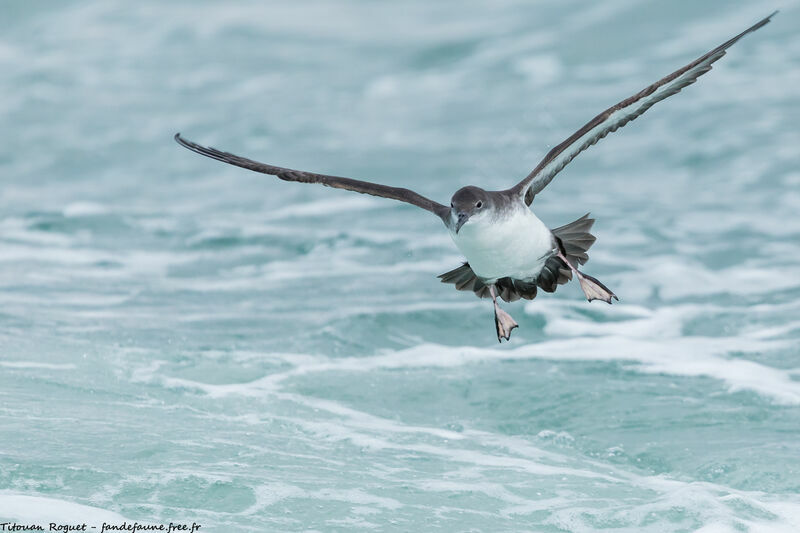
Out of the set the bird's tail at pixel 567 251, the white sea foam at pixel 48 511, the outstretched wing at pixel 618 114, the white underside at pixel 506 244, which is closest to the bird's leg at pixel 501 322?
the white underside at pixel 506 244

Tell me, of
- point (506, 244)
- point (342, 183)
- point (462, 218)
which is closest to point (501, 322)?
point (506, 244)

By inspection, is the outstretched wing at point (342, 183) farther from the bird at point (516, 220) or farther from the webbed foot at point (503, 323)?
the webbed foot at point (503, 323)

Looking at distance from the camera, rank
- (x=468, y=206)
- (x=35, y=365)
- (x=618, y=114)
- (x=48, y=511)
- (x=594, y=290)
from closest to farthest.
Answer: (x=48, y=511)
(x=468, y=206)
(x=618, y=114)
(x=594, y=290)
(x=35, y=365)

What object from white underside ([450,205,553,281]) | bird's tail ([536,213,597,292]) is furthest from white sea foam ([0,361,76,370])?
bird's tail ([536,213,597,292])

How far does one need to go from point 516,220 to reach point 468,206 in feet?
2.46

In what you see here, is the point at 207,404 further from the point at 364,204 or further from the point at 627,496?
the point at 364,204

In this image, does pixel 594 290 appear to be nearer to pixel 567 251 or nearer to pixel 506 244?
pixel 567 251

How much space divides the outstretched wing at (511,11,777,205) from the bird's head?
0.82 meters

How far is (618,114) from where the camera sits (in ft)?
30.3

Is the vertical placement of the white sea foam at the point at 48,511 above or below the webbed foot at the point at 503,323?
below

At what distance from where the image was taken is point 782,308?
58.3 feet

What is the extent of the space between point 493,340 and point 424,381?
2340 millimetres

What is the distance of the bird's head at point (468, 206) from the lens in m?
8.72

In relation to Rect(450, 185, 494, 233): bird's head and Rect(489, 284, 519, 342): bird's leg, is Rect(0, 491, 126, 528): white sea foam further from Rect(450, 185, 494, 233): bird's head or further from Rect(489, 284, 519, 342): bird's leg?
Rect(489, 284, 519, 342): bird's leg
